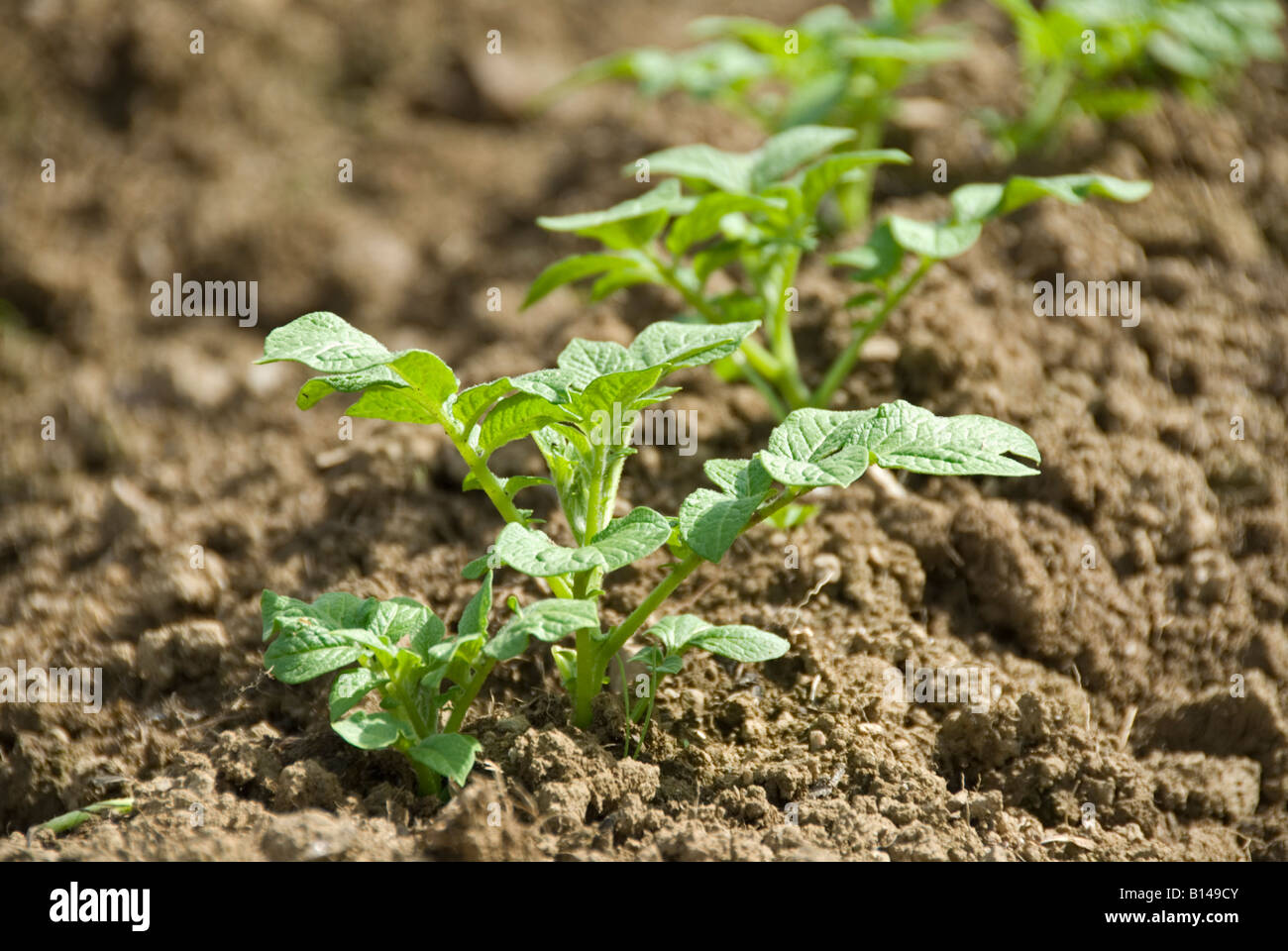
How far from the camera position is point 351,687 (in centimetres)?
151

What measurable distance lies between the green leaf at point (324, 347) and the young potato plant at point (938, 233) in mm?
959

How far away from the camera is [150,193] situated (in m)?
3.26

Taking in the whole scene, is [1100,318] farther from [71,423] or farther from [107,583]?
[71,423]

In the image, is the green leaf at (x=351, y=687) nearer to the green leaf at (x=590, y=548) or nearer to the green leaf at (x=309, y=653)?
the green leaf at (x=309, y=653)

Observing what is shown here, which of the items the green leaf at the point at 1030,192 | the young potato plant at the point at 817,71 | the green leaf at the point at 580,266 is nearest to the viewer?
the green leaf at the point at 1030,192

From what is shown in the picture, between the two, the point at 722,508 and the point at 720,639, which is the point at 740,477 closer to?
the point at 722,508

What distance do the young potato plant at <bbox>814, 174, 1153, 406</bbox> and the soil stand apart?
0.21 metres

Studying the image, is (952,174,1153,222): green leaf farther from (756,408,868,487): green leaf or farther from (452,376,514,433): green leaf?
(452,376,514,433): green leaf

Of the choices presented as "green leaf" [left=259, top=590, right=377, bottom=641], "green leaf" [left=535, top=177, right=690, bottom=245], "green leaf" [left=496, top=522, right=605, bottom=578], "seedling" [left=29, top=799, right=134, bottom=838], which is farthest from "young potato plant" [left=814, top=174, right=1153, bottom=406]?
"seedling" [left=29, top=799, right=134, bottom=838]

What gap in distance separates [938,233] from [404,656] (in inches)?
49.4

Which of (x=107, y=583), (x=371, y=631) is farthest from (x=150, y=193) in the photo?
(x=371, y=631)

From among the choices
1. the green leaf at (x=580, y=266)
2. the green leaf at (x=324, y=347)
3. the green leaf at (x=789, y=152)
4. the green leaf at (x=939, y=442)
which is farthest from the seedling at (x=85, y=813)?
the green leaf at (x=789, y=152)

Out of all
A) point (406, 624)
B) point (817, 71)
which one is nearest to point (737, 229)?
point (817, 71)

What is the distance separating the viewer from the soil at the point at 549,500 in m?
1.69
